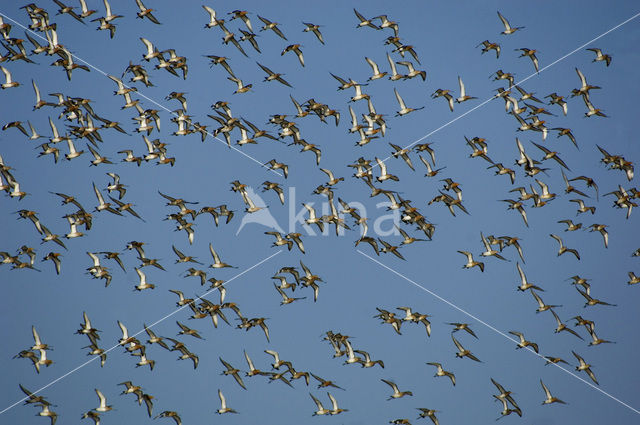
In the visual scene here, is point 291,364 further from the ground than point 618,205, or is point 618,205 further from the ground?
point 618,205

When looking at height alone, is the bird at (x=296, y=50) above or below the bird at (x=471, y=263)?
above

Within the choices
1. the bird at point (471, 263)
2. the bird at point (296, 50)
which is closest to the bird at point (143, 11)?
the bird at point (296, 50)

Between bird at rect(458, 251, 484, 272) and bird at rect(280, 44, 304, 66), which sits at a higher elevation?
bird at rect(280, 44, 304, 66)

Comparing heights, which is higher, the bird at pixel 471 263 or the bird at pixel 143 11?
the bird at pixel 143 11

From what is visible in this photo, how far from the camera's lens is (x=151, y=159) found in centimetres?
6612

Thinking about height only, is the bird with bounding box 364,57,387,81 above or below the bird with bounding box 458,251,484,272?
above

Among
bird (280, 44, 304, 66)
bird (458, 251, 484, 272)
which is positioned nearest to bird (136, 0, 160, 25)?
bird (280, 44, 304, 66)

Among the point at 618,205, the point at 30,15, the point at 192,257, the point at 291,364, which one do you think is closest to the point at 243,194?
the point at 192,257

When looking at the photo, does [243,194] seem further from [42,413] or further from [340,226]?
[42,413]

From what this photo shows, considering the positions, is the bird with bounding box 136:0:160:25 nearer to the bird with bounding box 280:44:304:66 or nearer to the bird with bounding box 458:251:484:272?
the bird with bounding box 280:44:304:66

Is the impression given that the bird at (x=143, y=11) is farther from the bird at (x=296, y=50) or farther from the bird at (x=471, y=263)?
the bird at (x=471, y=263)

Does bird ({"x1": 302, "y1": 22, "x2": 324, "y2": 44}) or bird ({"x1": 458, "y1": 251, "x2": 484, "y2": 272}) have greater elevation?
bird ({"x1": 302, "y1": 22, "x2": 324, "y2": 44})

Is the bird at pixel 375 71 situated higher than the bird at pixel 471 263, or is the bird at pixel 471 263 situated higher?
the bird at pixel 375 71

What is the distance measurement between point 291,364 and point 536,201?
18524 millimetres
